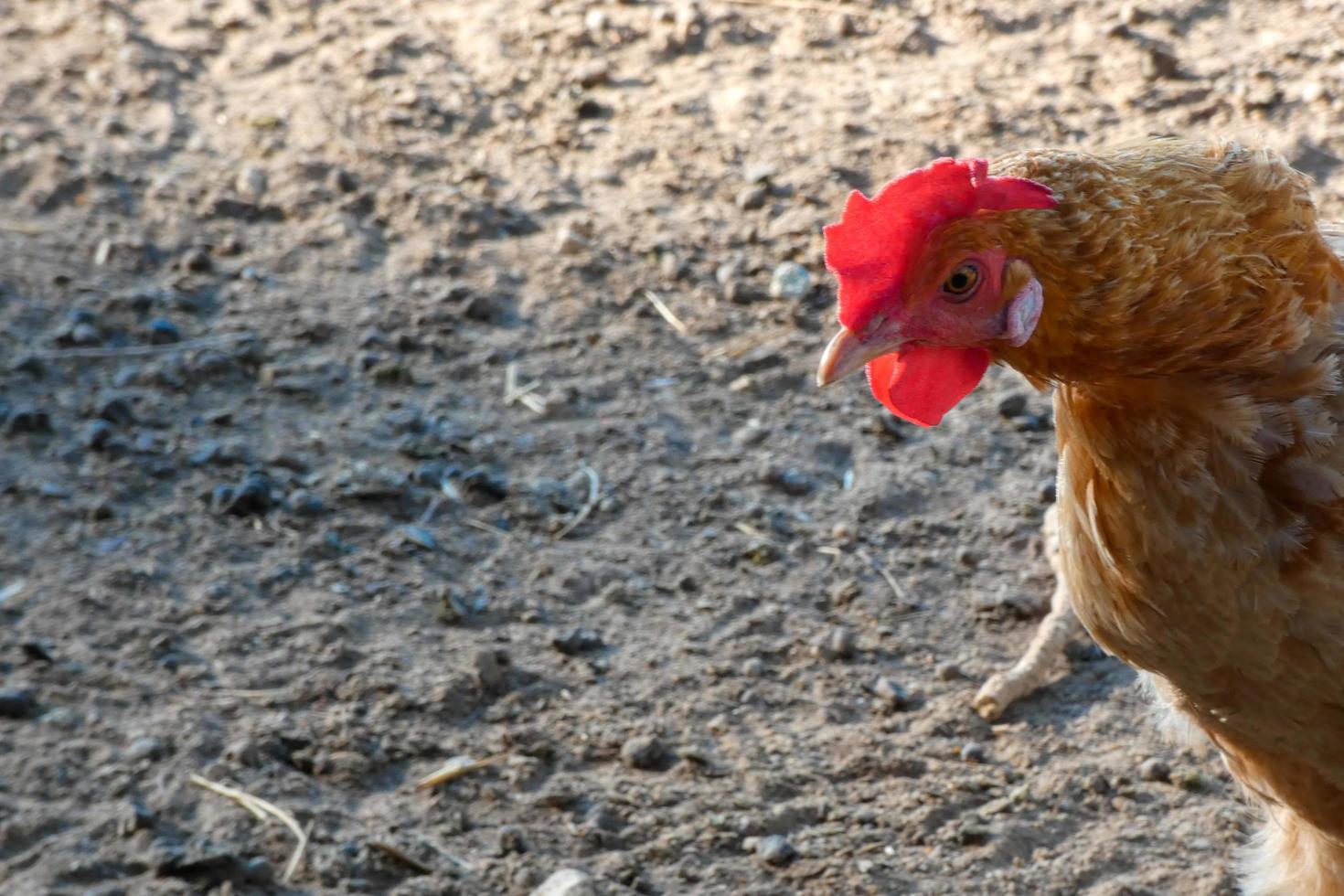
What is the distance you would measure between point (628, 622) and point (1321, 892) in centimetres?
170

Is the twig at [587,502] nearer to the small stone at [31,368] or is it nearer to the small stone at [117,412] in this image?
the small stone at [117,412]

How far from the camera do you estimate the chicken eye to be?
6.89 feet

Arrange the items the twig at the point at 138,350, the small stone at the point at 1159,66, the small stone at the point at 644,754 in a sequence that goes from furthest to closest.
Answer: the small stone at the point at 1159,66
the twig at the point at 138,350
the small stone at the point at 644,754

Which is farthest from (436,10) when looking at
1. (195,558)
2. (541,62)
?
(195,558)

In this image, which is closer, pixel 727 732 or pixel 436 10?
pixel 727 732

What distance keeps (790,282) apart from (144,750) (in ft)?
8.38

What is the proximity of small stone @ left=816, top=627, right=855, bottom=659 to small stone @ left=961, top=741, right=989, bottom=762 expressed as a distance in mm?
395

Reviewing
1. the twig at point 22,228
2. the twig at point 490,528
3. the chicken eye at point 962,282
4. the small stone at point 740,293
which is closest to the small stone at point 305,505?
the twig at point 490,528

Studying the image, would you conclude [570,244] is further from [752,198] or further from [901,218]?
[901,218]

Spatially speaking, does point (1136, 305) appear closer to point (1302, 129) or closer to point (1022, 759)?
point (1022, 759)

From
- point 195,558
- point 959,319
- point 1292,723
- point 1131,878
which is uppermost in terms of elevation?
point 959,319

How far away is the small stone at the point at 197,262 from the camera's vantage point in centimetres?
508

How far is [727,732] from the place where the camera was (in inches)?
137

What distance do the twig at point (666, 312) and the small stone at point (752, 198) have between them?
0.55 m
